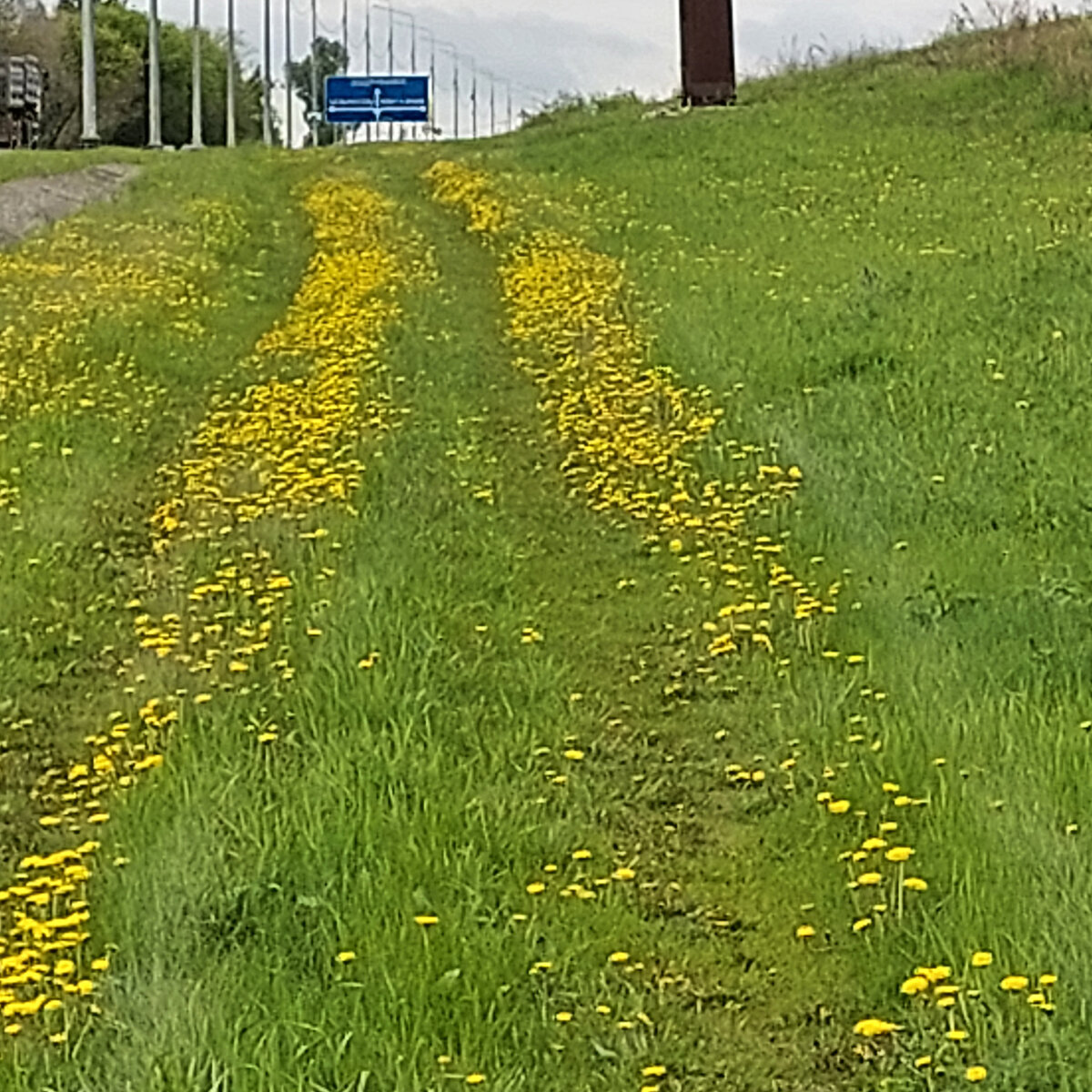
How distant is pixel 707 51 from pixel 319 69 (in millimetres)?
76564

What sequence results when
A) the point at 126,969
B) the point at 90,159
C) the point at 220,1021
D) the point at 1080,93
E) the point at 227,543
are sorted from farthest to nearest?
1. the point at 90,159
2. the point at 1080,93
3. the point at 227,543
4. the point at 126,969
5. the point at 220,1021

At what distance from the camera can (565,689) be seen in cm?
712

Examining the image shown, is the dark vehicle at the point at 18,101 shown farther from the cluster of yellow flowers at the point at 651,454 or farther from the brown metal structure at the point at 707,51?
the cluster of yellow flowers at the point at 651,454

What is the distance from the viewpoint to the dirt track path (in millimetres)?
25734

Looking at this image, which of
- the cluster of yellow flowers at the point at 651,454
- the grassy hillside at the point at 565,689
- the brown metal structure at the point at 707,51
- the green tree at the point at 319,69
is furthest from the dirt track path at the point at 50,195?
the green tree at the point at 319,69

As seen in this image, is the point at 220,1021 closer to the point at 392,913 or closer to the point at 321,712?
the point at 392,913

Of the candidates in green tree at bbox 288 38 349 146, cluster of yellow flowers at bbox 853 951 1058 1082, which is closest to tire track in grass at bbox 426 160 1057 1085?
cluster of yellow flowers at bbox 853 951 1058 1082

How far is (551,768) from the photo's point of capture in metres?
6.31

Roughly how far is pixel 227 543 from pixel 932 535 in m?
3.06

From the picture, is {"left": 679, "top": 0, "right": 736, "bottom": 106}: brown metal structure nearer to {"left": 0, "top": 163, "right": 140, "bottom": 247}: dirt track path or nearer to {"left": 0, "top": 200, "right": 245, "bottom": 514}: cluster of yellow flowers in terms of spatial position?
{"left": 0, "top": 163, "right": 140, "bottom": 247}: dirt track path

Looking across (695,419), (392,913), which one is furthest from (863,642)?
(695,419)

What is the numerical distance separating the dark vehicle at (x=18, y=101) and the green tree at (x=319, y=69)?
105 feet

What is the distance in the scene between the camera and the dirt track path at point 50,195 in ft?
84.4

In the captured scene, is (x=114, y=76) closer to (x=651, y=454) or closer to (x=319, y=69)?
(x=319, y=69)
